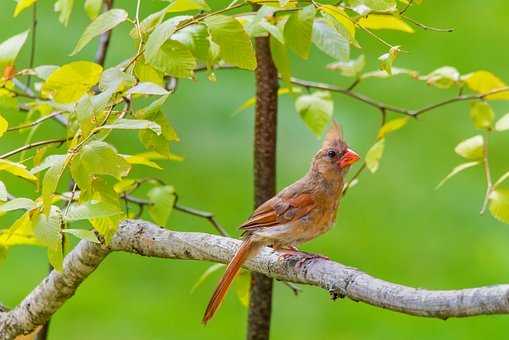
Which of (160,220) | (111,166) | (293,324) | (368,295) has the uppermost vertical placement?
(111,166)

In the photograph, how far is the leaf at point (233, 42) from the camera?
2021 millimetres

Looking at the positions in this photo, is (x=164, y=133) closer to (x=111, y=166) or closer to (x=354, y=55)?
(x=111, y=166)

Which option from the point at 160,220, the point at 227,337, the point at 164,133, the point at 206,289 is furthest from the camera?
the point at 206,289

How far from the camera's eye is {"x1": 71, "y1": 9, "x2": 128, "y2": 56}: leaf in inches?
80.5

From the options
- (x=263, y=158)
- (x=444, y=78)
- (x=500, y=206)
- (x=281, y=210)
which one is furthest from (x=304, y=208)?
(x=500, y=206)

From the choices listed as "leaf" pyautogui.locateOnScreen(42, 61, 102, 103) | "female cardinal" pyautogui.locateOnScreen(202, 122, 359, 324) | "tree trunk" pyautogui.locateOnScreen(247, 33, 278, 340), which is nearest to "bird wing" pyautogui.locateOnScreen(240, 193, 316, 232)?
"female cardinal" pyautogui.locateOnScreen(202, 122, 359, 324)

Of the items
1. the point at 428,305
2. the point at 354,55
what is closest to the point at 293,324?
the point at 354,55

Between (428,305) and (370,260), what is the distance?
3.73 metres

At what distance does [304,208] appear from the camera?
2.80 metres

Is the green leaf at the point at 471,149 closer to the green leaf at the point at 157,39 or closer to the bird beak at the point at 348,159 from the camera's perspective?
the bird beak at the point at 348,159

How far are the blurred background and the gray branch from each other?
90.8 inches

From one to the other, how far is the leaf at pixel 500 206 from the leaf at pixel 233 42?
0.61 m

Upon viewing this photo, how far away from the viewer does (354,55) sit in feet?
20.1

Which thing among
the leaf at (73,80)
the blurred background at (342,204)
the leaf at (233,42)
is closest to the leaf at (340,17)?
the leaf at (233,42)
